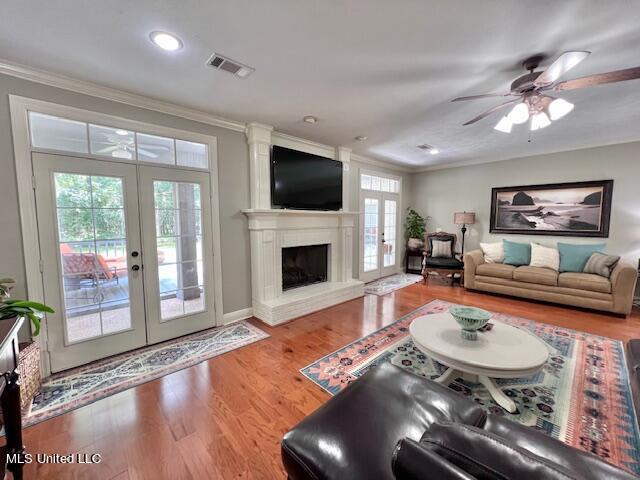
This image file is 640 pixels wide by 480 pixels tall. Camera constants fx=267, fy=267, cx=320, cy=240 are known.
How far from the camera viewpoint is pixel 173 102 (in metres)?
2.71

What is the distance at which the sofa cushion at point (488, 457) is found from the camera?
0.62 m

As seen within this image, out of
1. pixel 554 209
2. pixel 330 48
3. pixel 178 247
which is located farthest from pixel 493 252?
pixel 178 247

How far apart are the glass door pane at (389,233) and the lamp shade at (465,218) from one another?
1.26m

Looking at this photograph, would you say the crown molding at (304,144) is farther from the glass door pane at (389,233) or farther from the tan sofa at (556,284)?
the tan sofa at (556,284)

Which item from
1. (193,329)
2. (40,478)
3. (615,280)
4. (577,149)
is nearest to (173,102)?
(193,329)

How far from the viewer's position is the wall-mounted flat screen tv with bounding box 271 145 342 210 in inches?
140

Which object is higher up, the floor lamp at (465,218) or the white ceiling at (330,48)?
the white ceiling at (330,48)

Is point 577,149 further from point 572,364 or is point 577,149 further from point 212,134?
point 212,134

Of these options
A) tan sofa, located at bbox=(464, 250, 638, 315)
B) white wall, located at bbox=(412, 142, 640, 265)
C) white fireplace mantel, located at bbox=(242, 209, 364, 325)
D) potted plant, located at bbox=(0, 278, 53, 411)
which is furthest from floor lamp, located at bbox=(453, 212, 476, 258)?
potted plant, located at bbox=(0, 278, 53, 411)

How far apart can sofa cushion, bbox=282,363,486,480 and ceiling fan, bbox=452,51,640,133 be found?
2.07m

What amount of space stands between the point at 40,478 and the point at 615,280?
581 centimetres

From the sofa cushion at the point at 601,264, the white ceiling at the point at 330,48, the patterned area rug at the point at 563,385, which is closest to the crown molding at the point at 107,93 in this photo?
the white ceiling at the point at 330,48

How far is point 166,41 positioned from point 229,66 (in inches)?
17.3

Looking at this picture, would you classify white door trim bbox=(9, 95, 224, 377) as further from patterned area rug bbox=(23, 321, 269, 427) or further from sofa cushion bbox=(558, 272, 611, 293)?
sofa cushion bbox=(558, 272, 611, 293)
